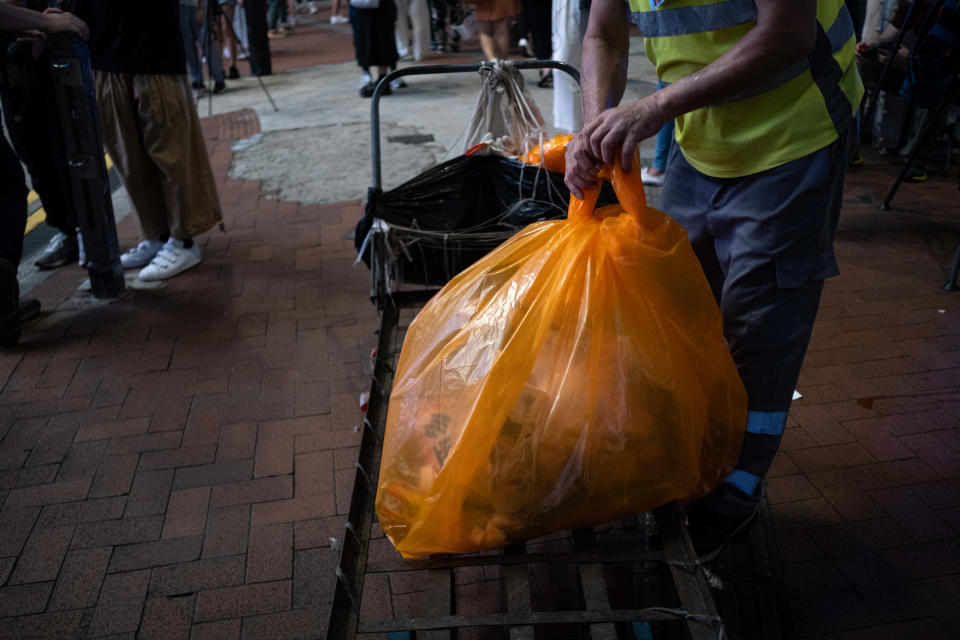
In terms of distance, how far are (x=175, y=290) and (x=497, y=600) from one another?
2.78m

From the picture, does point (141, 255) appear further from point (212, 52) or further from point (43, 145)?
point (212, 52)

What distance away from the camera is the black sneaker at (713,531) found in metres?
1.95

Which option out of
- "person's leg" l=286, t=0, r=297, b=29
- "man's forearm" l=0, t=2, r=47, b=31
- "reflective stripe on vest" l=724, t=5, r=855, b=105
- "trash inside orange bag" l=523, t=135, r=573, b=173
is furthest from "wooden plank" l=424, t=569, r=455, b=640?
"person's leg" l=286, t=0, r=297, b=29

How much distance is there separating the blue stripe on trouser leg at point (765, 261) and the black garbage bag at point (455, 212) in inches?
23.1

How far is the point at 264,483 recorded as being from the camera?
2643 mm

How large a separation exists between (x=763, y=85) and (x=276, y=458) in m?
2.03

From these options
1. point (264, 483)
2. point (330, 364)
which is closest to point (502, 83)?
point (330, 364)

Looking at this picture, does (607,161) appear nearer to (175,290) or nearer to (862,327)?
(862,327)

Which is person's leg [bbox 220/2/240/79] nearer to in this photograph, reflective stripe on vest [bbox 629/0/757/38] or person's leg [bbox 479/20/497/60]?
person's leg [bbox 479/20/497/60]

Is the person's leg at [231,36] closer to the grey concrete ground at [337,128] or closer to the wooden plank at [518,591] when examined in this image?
the grey concrete ground at [337,128]

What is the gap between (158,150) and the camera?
4051 mm

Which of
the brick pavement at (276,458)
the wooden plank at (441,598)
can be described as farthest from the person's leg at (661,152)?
the wooden plank at (441,598)

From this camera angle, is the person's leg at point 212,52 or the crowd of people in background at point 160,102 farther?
the person's leg at point 212,52

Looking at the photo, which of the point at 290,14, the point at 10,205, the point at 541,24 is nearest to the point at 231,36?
the point at 541,24
